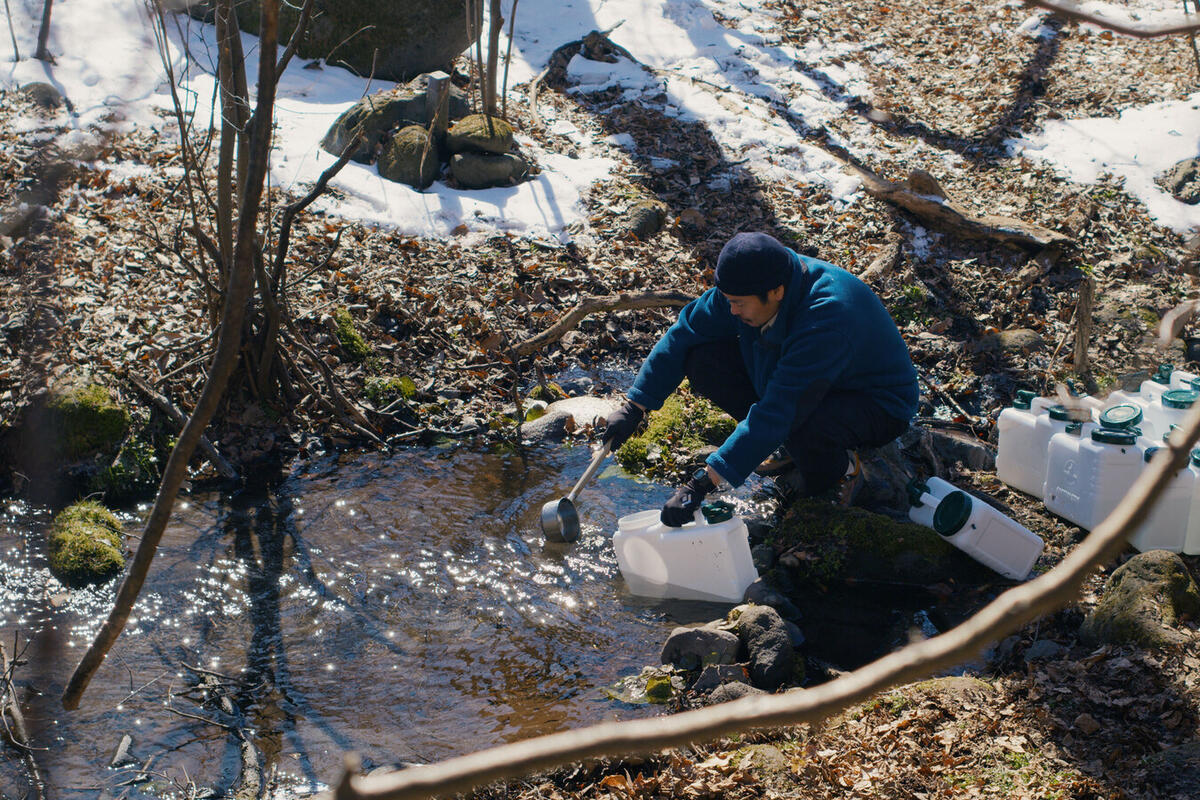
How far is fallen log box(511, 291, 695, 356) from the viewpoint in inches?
288

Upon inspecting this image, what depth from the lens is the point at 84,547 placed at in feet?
16.3

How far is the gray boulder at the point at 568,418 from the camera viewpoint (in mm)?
6688

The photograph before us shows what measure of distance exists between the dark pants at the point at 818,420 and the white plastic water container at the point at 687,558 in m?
0.61

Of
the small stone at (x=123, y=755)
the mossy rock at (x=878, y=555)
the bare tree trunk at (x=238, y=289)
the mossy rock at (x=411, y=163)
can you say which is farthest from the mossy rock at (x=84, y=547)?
the mossy rock at (x=411, y=163)

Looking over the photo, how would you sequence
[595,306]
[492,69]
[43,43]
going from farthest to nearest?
1. [43,43]
2. [492,69]
3. [595,306]

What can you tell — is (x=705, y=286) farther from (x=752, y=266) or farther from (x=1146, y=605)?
(x=1146, y=605)

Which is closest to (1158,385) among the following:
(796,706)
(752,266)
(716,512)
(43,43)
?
(752,266)

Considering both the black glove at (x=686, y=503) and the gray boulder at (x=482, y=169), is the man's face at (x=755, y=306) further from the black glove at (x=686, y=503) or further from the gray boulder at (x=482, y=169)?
the gray boulder at (x=482, y=169)

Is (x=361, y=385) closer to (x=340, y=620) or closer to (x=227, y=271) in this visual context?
(x=227, y=271)

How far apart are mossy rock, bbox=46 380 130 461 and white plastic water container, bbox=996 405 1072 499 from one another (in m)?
5.48

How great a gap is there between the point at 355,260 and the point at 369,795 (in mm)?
7818

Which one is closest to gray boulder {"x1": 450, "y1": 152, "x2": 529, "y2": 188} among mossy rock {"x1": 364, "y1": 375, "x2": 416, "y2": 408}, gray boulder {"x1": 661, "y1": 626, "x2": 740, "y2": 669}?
mossy rock {"x1": 364, "y1": 375, "x2": 416, "y2": 408}

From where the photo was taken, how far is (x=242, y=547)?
5.27 meters

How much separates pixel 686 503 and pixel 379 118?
23.8 ft
